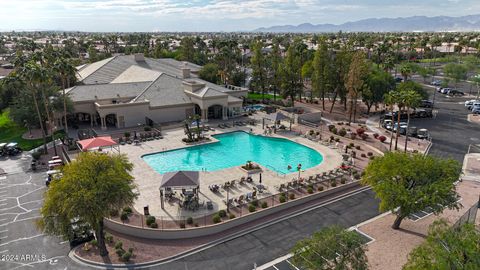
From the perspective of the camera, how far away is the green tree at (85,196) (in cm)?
2073

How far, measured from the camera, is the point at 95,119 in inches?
2239

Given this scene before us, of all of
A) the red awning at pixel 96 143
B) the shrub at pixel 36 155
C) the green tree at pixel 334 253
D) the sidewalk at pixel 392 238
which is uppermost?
the green tree at pixel 334 253

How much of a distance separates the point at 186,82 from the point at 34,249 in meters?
41.7

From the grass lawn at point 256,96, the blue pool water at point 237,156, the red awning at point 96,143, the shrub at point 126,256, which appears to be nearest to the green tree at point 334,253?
the shrub at point 126,256

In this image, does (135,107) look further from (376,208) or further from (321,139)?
(376,208)

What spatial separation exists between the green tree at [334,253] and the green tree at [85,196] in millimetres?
12525

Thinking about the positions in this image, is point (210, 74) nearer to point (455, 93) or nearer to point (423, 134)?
point (423, 134)

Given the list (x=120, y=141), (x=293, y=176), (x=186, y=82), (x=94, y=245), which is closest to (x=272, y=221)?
(x=293, y=176)

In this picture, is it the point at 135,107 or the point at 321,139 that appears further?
the point at 135,107

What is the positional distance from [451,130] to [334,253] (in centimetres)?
4751

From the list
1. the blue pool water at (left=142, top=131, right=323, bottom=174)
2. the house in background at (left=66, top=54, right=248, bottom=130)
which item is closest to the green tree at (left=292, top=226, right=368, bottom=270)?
the blue pool water at (left=142, top=131, right=323, bottom=174)

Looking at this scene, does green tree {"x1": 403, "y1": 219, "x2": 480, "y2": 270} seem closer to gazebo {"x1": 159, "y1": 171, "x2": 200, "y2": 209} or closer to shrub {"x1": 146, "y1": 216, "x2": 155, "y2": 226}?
shrub {"x1": 146, "y1": 216, "x2": 155, "y2": 226}

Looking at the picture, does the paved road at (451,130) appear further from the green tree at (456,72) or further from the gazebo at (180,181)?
the gazebo at (180,181)

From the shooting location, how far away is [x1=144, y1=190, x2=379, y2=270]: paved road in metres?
23.1
